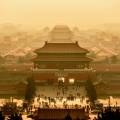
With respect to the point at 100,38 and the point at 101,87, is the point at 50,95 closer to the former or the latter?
the point at 101,87

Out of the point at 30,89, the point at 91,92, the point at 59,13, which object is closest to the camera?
the point at 91,92

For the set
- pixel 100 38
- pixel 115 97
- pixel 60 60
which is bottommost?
pixel 115 97

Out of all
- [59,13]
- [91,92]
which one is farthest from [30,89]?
[59,13]

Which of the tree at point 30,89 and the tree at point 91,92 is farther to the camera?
the tree at point 30,89

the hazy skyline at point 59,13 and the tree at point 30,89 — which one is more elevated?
the hazy skyline at point 59,13

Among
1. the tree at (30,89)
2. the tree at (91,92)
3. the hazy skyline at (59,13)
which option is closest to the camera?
the tree at (91,92)

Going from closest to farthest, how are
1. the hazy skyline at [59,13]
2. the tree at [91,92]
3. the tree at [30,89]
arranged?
the tree at [91,92] < the tree at [30,89] < the hazy skyline at [59,13]

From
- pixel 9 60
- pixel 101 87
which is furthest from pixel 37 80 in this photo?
pixel 9 60

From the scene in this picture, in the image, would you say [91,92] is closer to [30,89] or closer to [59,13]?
[30,89]
